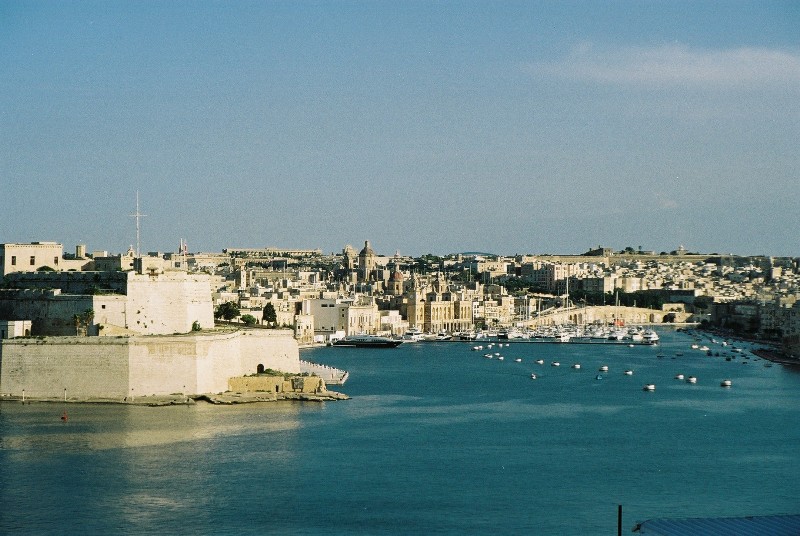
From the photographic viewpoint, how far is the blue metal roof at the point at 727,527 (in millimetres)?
10258

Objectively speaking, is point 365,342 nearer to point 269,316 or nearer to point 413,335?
point 413,335

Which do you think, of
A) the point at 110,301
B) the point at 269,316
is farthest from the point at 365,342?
the point at 110,301

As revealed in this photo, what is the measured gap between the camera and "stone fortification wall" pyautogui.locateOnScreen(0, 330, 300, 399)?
2052cm

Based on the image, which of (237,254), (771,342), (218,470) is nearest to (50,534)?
(218,470)

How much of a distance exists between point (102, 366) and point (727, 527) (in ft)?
40.7

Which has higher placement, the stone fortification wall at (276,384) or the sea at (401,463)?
the stone fortification wall at (276,384)

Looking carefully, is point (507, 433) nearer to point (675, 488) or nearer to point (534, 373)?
point (675, 488)

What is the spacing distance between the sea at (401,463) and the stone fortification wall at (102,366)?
0.44 meters

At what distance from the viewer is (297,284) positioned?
54469mm

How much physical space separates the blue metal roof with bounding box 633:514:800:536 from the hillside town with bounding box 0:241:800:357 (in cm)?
1295

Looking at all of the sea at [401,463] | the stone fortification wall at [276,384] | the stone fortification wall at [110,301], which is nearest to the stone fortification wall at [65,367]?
the sea at [401,463]

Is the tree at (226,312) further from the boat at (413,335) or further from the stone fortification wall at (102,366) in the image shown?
the boat at (413,335)

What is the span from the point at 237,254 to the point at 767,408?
73.8 metres

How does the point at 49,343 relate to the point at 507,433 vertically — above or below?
above
